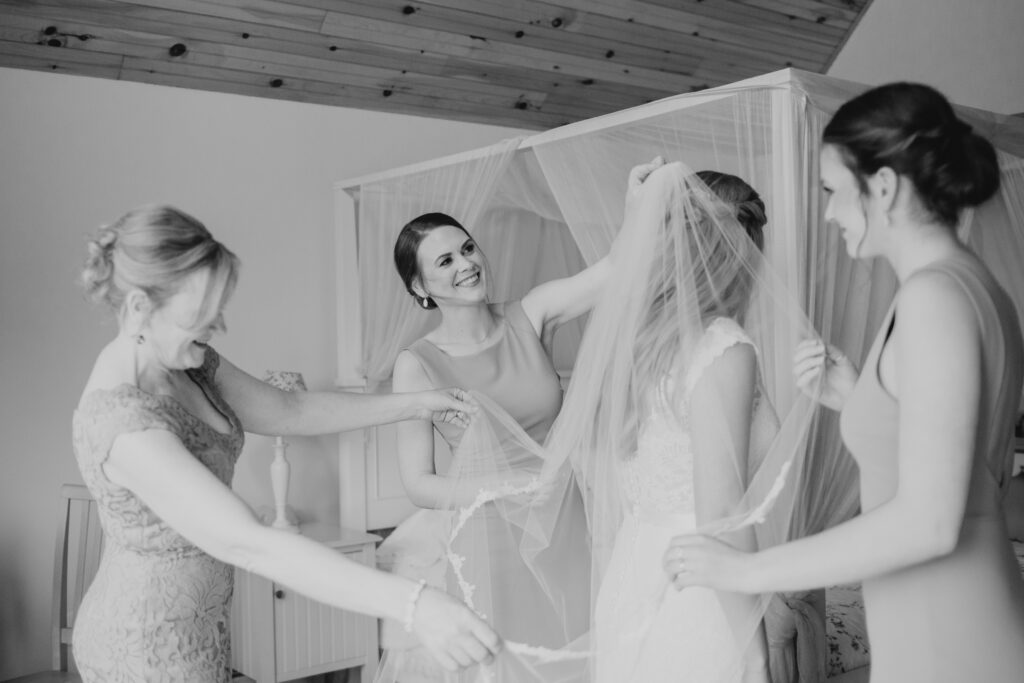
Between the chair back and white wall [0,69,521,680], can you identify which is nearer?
the chair back

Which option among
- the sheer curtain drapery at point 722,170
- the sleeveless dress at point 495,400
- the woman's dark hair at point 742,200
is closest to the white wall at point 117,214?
the sheer curtain drapery at point 722,170

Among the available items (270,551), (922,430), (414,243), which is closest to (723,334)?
(922,430)

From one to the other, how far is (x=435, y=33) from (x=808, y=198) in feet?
6.55

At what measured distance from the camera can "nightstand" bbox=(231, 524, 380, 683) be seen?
362 centimetres

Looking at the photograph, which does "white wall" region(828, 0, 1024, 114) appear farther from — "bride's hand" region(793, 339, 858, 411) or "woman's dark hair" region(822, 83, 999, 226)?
"woman's dark hair" region(822, 83, 999, 226)

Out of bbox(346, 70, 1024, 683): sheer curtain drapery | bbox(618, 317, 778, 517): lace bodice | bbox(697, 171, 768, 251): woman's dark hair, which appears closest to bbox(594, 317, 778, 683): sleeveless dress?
bbox(618, 317, 778, 517): lace bodice

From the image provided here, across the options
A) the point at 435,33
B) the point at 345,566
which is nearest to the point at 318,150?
the point at 435,33

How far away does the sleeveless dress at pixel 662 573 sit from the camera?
5.59 feet

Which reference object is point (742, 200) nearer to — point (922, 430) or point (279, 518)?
point (922, 430)

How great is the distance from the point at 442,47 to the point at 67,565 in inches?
91.5

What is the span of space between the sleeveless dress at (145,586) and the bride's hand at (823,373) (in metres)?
0.95

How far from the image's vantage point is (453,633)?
54.8 inches

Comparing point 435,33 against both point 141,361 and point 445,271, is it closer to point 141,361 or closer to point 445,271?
point 445,271

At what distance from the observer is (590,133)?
3.26 meters
